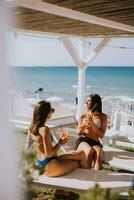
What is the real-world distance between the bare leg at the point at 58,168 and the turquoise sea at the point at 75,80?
2402cm

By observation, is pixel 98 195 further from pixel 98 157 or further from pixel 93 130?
pixel 93 130

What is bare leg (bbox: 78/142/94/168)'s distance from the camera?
3400mm

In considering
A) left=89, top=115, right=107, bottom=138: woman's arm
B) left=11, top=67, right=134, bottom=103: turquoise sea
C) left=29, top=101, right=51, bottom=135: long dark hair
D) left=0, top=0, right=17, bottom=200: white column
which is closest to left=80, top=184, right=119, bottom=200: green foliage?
left=0, top=0, right=17, bottom=200: white column

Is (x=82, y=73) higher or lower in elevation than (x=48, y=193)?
higher

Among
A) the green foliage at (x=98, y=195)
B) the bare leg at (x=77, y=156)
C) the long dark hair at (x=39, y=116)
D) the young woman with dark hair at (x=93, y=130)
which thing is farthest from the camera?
the young woman with dark hair at (x=93, y=130)

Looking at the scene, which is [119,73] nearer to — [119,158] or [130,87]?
[130,87]

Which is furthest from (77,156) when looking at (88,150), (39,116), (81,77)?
(81,77)

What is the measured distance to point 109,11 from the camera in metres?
2.88

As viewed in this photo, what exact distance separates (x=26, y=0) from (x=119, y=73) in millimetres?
36319

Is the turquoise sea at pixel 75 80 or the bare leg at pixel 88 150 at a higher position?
the turquoise sea at pixel 75 80

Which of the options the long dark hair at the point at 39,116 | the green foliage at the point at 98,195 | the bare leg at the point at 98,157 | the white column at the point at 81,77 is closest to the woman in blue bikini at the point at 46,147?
the long dark hair at the point at 39,116

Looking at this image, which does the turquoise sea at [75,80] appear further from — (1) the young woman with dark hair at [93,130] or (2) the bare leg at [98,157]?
(2) the bare leg at [98,157]

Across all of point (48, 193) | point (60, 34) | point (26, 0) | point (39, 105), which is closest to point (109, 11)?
point (26, 0)

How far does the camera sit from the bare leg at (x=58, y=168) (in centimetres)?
288
